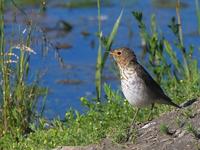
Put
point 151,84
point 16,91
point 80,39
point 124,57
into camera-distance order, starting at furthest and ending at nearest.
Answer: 1. point 80,39
2. point 16,91
3. point 124,57
4. point 151,84

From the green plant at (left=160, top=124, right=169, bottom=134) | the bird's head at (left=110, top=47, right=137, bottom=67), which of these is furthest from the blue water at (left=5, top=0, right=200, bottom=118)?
the green plant at (left=160, top=124, right=169, bottom=134)

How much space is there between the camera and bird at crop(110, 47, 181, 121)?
313 inches

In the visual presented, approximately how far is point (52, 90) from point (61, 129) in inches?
137

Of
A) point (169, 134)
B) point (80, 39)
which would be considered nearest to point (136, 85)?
point (169, 134)

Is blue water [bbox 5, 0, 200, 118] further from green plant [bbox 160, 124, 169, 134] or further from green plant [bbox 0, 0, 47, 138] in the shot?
green plant [bbox 160, 124, 169, 134]

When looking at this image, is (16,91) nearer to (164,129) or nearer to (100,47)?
(100,47)

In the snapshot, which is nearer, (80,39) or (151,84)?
(151,84)

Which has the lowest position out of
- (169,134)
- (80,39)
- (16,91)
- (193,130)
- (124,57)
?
(80,39)

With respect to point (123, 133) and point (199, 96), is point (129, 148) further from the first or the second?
point (199, 96)

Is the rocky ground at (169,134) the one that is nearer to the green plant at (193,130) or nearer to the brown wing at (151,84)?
the green plant at (193,130)

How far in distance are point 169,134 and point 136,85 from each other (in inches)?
26.3

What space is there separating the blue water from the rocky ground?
112 inches

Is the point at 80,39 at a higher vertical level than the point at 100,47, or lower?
→ lower

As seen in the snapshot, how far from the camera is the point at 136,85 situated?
7.96 m
